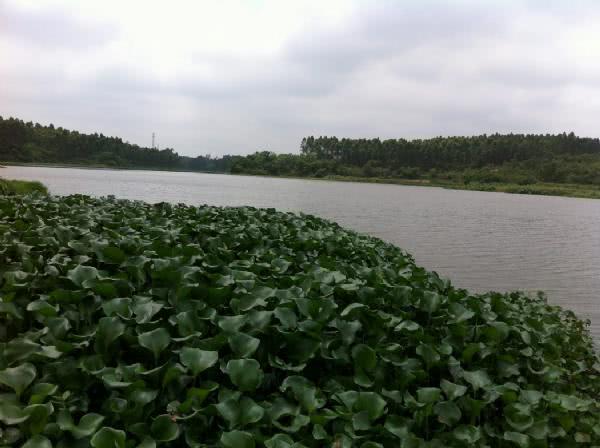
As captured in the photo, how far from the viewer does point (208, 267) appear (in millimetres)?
4516

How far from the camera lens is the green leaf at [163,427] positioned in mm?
2373

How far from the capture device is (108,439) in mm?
2148

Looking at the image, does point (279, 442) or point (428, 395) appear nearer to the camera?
point (279, 442)

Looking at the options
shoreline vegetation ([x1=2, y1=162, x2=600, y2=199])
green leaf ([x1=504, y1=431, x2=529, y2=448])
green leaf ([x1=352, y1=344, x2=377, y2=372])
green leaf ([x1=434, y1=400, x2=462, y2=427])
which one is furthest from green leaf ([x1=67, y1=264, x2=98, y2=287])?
shoreline vegetation ([x1=2, y1=162, x2=600, y2=199])

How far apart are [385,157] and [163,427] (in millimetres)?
113113

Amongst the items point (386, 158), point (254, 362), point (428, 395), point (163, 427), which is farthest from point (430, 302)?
point (386, 158)

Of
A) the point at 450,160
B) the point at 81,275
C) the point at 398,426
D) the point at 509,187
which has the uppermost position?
the point at 450,160

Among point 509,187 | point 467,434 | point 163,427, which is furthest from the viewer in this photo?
point 509,187

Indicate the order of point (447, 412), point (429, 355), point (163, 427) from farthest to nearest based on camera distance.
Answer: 1. point (429, 355)
2. point (447, 412)
3. point (163, 427)

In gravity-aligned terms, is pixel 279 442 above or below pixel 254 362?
below

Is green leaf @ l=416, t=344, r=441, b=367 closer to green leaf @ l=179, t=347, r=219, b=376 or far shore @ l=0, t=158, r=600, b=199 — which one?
green leaf @ l=179, t=347, r=219, b=376

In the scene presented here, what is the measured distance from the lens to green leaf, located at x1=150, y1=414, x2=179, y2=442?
237cm

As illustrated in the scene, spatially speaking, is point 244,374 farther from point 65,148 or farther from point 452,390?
point 65,148

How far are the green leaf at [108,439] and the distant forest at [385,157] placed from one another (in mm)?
96847
